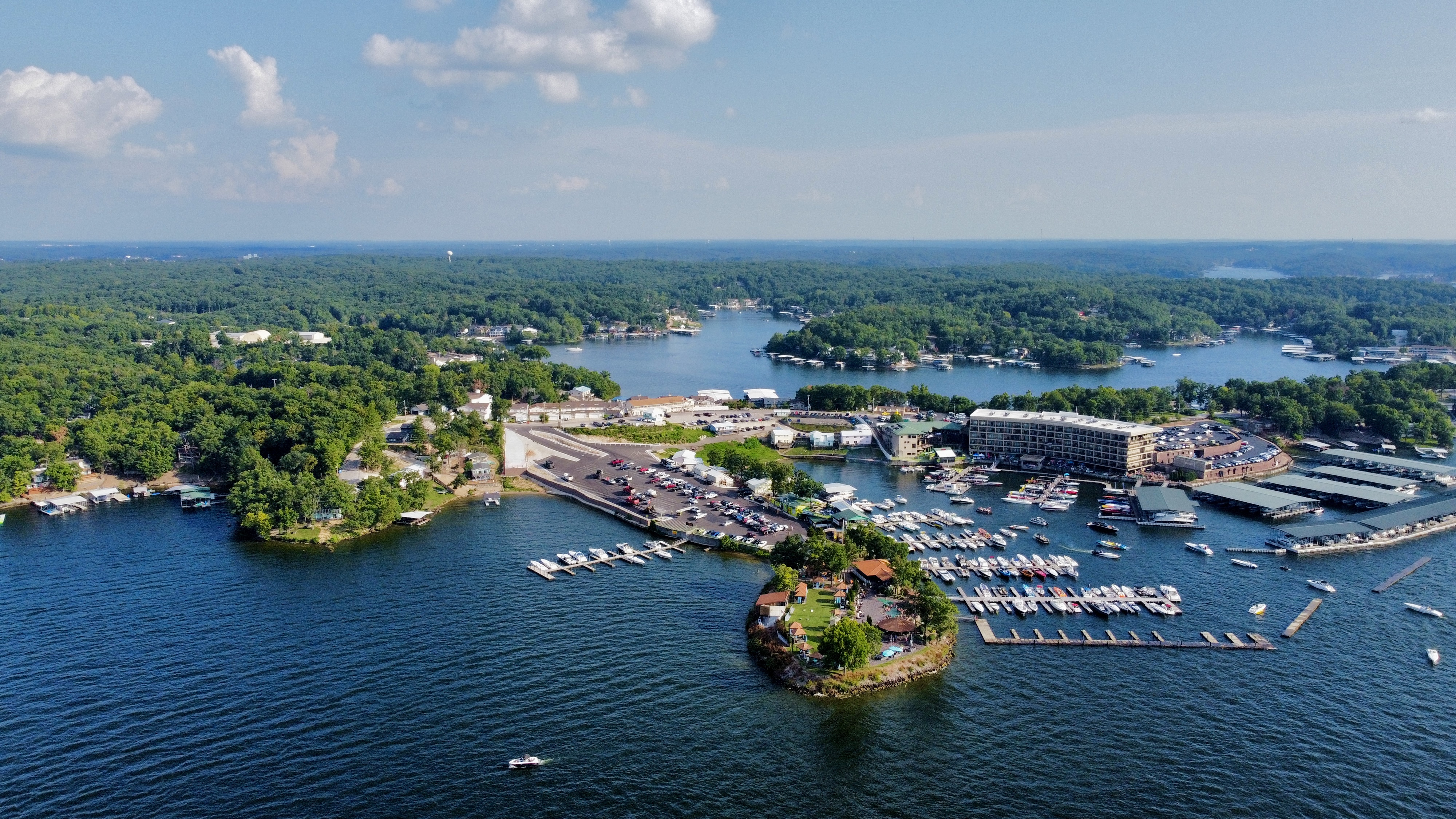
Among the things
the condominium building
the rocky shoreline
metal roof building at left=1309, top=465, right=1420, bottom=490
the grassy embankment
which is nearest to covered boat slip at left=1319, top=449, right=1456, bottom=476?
metal roof building at left=1309, top=465, right=1420, bottom=490

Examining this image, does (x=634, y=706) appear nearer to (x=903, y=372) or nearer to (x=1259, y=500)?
(x=1259, y=500)

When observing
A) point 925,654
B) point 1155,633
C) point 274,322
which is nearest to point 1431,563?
point 1155,633

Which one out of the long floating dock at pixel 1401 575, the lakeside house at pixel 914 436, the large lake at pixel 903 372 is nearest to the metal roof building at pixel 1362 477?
the long floating dock at pixel 1401 575

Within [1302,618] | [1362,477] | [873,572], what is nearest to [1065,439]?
[1362,477]

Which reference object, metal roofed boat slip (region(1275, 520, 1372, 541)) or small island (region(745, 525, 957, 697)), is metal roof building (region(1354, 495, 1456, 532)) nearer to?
metal roofed boat slip (region(1275, 520, 1372, 541))

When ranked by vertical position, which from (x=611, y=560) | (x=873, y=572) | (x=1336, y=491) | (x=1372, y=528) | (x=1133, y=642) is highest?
(x=873, y=572)
